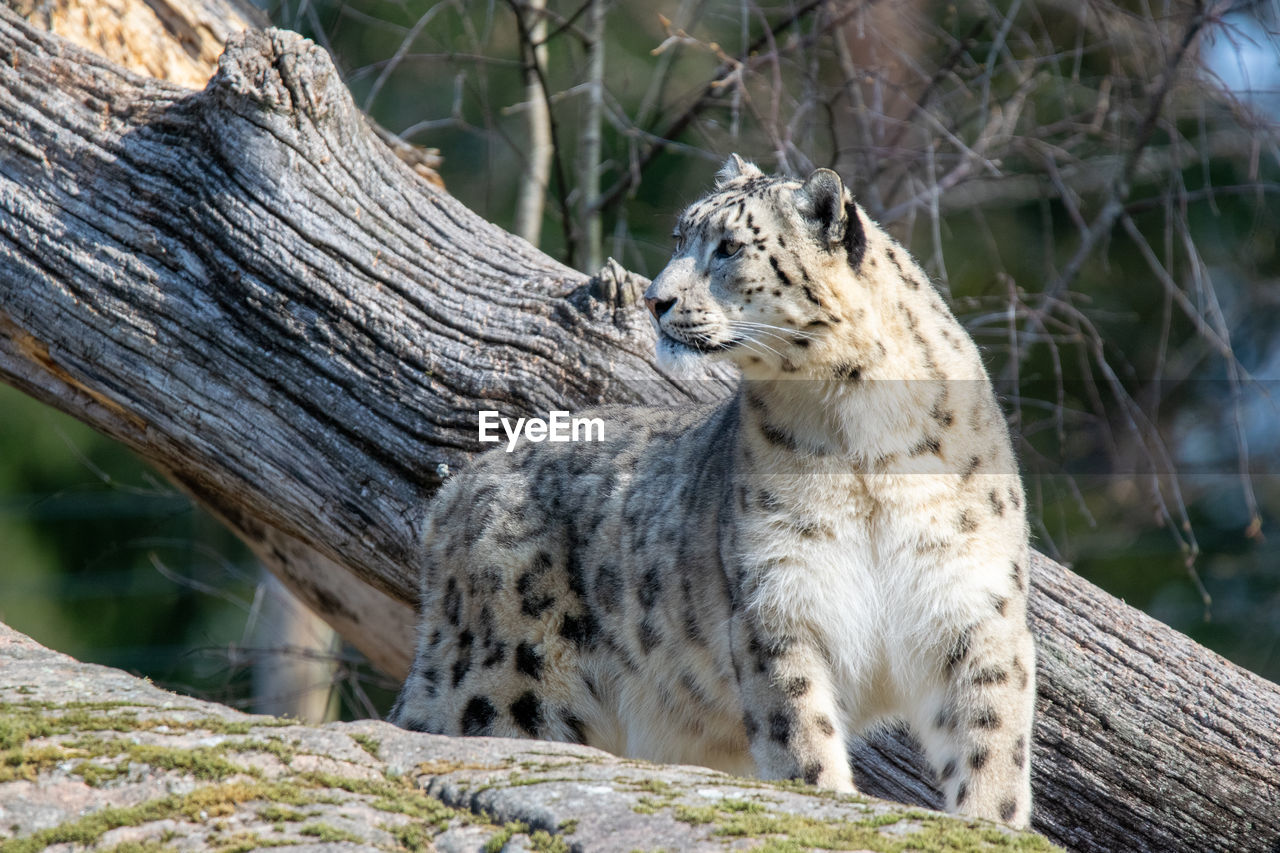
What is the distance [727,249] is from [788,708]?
1.23 m

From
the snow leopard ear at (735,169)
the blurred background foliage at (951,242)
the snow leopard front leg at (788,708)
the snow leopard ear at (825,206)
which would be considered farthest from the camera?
the blurred background foliage at (951,242)

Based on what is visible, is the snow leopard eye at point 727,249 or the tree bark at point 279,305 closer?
the snow leopard eye at point 727,249

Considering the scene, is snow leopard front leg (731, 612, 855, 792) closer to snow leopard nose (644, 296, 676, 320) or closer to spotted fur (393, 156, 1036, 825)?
spotted fur (393, 156, 1036, 825)

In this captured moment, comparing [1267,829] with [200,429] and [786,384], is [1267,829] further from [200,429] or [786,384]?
[200,429]

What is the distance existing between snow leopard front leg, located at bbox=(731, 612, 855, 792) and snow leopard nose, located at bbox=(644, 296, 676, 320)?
0.84 meters

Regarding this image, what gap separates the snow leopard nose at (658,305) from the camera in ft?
12.0

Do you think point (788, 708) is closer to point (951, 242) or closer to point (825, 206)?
point (825, 206)

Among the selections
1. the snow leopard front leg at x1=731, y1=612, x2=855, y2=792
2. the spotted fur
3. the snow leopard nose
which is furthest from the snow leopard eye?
the snow leopard front leg at x1=731, y1=612, x2=855, y2=792

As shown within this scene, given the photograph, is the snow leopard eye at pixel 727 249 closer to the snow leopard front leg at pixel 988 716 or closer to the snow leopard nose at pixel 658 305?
the snow leopard nose at pixel 658 305

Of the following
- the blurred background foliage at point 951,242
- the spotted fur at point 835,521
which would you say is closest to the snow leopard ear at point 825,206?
the spotted fur at point 835,521

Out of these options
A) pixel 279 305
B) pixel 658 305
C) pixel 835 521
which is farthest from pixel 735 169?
pixel 279 305

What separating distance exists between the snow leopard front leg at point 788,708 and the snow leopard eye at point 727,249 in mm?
965

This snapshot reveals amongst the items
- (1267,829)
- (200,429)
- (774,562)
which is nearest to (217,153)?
(200,429)

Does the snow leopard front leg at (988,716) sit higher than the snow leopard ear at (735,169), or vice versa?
the snow leopard ear at (735,169)
